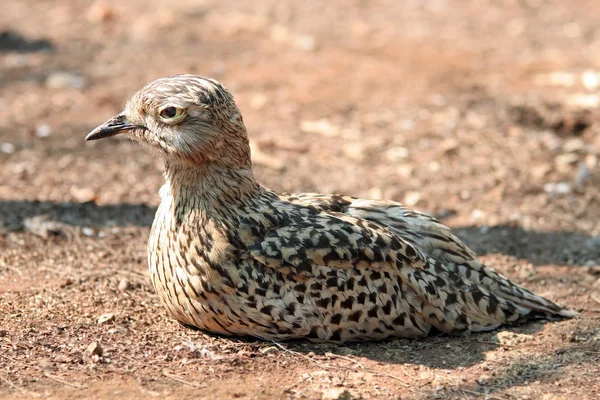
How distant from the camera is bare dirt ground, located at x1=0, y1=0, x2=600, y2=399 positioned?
4.96 m

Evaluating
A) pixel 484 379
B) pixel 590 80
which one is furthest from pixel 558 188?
pixel 484 379

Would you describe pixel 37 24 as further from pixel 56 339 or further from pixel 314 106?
pixel 56 339

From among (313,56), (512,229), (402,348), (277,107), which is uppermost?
(313,56)

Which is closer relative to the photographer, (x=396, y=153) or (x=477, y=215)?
(x=477, y=215)

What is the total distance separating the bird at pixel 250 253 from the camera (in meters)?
5.04

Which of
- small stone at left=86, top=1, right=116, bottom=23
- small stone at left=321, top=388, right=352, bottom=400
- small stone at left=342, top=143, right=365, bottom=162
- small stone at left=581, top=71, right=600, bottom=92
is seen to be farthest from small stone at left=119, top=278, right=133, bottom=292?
small stone at left=86, top=1, right=116, bottom=23

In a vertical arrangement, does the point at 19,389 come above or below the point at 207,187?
below

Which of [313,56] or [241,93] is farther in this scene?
[313,56]

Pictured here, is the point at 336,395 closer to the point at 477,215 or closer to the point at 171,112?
the point at 171,112

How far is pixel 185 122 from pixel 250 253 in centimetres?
83

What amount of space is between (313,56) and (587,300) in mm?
6260

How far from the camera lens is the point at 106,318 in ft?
17.7

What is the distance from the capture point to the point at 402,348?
5344mm

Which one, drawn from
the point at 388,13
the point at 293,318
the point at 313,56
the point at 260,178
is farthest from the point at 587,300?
the point at 388,13
